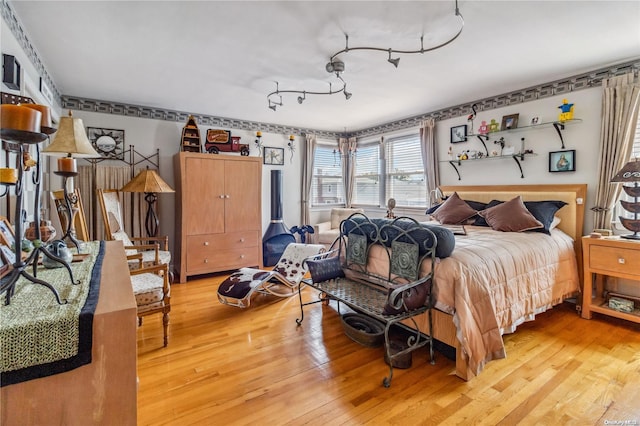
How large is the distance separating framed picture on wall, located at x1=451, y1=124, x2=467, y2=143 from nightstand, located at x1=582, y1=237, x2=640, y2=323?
194 centimetres

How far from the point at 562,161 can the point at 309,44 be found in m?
2.96

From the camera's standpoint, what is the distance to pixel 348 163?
6254 millimetres

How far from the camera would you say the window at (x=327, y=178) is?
605 centimetres

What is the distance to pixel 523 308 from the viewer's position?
2.42 m

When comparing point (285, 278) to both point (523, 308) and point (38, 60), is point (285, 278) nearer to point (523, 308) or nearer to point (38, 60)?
point (523, 308)

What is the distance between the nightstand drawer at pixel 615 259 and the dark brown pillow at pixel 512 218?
0.47 meters

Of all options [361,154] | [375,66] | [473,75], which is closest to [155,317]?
[375,66]

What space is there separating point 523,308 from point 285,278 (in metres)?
2.22

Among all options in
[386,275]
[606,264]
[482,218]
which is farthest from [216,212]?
[606,264]

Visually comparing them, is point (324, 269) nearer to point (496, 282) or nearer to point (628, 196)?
point (496, 282)

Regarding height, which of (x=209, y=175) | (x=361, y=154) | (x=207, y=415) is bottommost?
(x=207, y=415)

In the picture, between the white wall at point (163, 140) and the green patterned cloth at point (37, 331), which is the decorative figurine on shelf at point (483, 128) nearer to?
the white wall at point (163, 140)

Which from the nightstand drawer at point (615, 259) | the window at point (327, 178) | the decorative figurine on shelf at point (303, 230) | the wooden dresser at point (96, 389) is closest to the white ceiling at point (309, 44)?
the nightstand drawer at point (615, 259)

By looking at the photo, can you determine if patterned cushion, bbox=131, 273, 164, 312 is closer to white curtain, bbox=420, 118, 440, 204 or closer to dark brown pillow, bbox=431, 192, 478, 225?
dark brown pillow, bbox=431, 192, 478, 225
